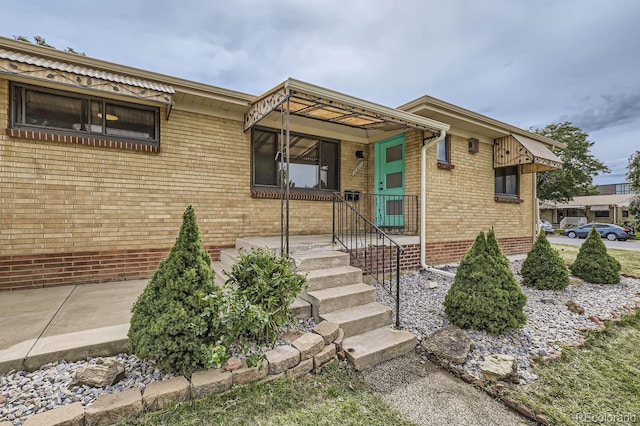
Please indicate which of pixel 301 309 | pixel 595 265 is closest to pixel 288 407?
pixel 301 309

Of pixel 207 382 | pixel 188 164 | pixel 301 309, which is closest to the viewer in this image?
pixel 207 382

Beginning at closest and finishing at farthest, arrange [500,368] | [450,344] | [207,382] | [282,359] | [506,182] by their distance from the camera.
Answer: [207,382] → [282,359] → [500,368] → [450,344] → [506,182]

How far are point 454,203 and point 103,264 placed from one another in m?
7.37

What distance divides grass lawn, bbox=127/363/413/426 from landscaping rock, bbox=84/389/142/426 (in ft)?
0.30

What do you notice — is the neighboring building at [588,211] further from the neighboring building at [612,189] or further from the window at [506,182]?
the window at [506,182]

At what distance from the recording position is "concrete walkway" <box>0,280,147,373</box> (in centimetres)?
225

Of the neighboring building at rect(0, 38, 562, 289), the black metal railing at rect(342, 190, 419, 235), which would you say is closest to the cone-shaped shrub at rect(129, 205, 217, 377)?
the neighboring building at rect(0, 38, 562, 289)

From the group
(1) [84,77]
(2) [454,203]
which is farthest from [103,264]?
(2) [454,203]

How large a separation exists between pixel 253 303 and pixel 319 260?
1.50 metres

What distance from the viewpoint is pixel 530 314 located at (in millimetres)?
4102

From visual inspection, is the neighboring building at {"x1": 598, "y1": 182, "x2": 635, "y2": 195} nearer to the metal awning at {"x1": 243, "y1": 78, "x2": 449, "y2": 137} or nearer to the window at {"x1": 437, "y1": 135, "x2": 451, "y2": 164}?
the window at {"x1": 437, "y1": 135, "x2": 451, "y2": 164}

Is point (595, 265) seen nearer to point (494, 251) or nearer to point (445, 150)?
point (445, 150)

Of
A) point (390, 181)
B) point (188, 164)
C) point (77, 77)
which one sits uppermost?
point (77, 77)

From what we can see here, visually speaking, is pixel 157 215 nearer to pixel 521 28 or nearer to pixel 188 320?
pixel 188 320
